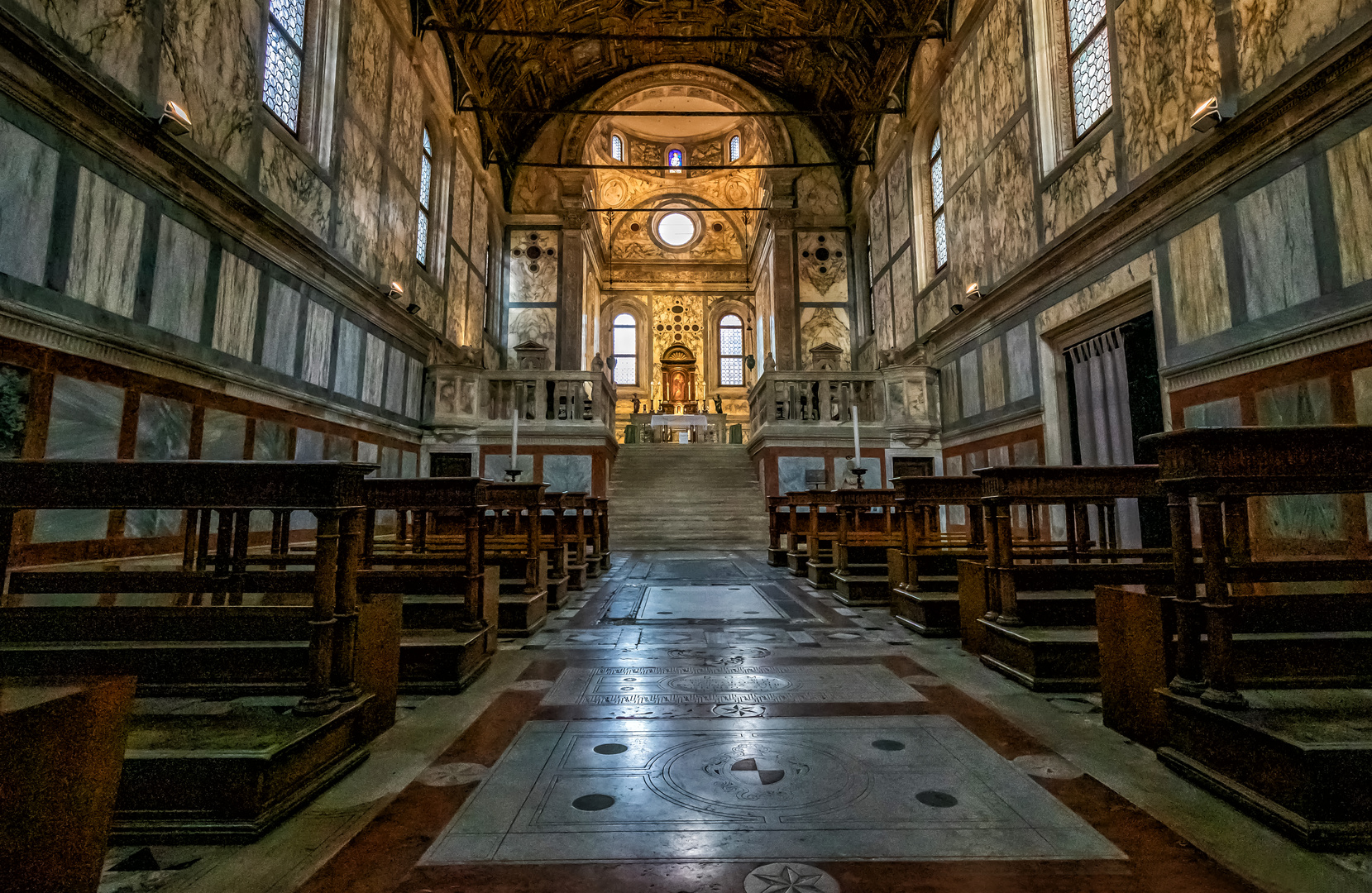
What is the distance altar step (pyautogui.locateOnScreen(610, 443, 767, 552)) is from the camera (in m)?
11.9

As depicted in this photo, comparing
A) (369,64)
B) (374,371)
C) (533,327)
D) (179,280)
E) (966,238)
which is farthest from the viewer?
(533,327)

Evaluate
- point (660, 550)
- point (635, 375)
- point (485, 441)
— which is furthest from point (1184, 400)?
point (635, 375)

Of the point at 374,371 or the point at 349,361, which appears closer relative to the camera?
the point at 349,361

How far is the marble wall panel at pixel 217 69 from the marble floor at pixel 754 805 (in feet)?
21.5

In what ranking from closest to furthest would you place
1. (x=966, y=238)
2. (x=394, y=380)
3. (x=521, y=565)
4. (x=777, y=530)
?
(x=521, y=565) < (x=777, y=530) < (x=966, y=238) < (x=394, y=380)

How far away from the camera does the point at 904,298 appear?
14.4 m

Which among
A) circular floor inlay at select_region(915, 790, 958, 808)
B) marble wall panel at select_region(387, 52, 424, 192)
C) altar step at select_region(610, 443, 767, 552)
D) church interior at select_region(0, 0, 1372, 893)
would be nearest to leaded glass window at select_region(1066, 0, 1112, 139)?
church interior at select_region(0, 0, 1372, 893)

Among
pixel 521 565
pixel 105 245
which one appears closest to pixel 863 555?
pixel 521 565

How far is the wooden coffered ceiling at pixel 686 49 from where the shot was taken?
43.6ft

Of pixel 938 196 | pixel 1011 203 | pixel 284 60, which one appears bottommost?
pixel 1011 203

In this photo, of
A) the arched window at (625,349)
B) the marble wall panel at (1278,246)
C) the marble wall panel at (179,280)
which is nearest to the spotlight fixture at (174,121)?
the marble wall panel at (179,280)

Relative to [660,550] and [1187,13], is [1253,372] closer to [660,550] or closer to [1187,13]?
[1187,13]

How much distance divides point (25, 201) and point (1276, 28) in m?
9.85

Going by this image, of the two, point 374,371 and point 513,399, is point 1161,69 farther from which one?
point 374,371
